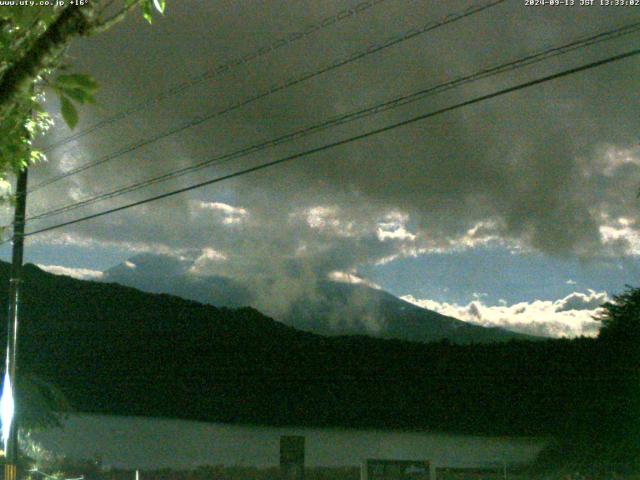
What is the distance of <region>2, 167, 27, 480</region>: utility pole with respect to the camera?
17.6m

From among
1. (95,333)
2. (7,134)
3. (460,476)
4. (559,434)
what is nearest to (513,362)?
(559,434)

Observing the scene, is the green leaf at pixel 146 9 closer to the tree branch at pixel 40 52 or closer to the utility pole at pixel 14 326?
the tree branch at pixel 40 52

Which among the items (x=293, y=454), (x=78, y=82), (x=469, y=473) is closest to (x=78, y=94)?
(x=78, y=82)

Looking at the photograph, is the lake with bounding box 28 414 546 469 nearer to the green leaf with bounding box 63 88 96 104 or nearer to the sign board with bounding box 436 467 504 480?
the sign board with bounding box 436 467 504 480

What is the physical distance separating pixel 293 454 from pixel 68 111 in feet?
47.8

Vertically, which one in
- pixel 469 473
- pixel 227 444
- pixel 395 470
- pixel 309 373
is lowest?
pixel 227 444

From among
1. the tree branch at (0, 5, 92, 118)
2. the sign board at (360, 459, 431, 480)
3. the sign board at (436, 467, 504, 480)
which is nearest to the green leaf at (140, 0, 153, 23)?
the tree branch at (0, 5, 92, 118)

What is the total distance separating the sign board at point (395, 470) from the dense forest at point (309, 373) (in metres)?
15.1

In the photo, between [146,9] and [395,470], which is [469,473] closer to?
[395,470]

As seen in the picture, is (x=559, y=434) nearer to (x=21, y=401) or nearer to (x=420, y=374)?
(x=420, y=374)

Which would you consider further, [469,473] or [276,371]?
[276,371]

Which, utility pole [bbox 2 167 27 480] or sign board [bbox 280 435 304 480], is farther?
utility pole [bbox 2 167 27 480]

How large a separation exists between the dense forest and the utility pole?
48.0ft

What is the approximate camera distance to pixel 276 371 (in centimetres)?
3888
